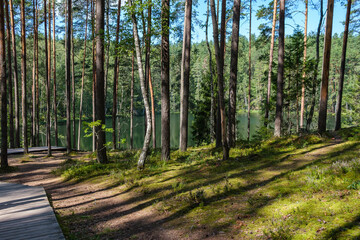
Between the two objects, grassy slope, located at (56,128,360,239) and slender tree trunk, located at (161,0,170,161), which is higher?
slender tree trunk, located at (161,0,170,161)

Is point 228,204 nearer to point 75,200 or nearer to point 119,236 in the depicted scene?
point 119,236

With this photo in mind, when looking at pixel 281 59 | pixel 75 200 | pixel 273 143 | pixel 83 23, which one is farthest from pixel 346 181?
pixel 83 23

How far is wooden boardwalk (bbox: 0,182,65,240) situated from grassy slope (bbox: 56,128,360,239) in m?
2.46

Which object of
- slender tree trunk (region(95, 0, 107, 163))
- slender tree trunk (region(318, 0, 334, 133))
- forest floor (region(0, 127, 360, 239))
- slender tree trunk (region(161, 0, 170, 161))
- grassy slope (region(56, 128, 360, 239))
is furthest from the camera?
slender tree trunk (region(318, 0, 334, 133))

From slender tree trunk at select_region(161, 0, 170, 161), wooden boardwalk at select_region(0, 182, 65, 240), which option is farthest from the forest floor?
slender tree trunk at select_region(161, 0, 170, 161)

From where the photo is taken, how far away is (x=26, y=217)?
508 cm

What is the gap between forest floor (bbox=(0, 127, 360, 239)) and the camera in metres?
3.98

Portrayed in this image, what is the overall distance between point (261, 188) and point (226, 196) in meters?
0.99

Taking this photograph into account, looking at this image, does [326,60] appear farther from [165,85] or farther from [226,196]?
[226,196]

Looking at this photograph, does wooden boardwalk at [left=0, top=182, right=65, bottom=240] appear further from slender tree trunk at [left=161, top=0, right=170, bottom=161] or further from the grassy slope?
slender tree trunk at [left=161, top=0, right=170, bottom=161]

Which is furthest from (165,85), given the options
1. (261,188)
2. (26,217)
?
(26,217)

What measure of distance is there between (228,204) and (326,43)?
989cm

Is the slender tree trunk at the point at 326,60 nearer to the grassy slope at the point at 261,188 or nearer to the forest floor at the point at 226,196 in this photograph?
the forest floor at the point at 226,196

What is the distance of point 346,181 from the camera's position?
498cm
